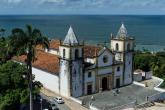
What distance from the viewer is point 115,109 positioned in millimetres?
51062

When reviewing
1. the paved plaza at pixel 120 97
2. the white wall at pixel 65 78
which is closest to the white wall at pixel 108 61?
the paved plaza at pixel 120 97

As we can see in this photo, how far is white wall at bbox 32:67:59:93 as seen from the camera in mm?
58219

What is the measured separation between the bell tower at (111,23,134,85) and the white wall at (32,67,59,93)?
1219 centimetres

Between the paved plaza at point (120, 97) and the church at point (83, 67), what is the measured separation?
174cm

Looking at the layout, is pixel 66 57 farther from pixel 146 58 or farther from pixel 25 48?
pixel 146 58

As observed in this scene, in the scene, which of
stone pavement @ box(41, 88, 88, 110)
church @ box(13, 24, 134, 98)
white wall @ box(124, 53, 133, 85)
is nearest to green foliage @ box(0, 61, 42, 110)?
stone pavement @ box(41, 88, 88, 110)

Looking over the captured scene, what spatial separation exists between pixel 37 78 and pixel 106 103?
14104mm

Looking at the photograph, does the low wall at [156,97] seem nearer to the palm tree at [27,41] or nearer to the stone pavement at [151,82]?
the stone pavement at [151,82]

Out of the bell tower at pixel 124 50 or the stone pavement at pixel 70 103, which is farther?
the bell tower at pixel 124 50

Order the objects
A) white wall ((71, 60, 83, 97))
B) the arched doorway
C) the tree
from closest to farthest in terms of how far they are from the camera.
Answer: the tree < white wall ((71, 60, 83, 97)) < the arched doorway

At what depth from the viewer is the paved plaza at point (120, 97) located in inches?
2116

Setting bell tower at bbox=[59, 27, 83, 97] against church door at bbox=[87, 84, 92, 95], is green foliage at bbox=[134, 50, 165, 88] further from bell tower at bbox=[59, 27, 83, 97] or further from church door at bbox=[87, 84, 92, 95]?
bell tower at bbox=[59, 27, 83, 97]

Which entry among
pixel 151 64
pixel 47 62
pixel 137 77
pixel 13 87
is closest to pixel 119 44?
pixel 137 77

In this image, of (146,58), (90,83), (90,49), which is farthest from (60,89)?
(146,58)
